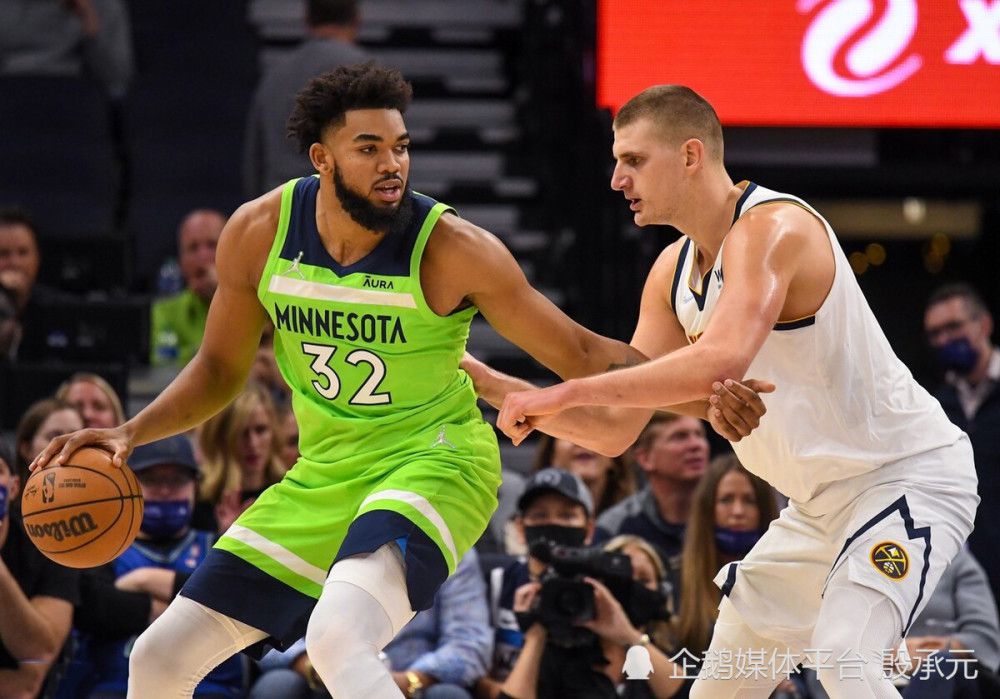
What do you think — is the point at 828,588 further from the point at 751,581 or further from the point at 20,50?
the point at 20,50

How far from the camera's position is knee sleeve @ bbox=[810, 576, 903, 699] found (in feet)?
13.0

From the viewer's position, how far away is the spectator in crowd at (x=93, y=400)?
6.98 meters

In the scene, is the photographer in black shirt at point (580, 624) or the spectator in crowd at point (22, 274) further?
the spectator in crowd at point (22, 274)

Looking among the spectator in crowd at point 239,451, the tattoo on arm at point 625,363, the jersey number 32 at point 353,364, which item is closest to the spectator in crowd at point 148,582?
the spectator in crowd at point 239,451

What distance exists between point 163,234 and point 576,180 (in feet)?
9.70

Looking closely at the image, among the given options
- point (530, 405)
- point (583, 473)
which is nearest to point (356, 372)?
point (530, 405)

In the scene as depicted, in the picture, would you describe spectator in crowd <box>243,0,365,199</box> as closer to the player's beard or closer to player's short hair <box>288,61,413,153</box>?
player's short hair <box>288,61,413,153</box>

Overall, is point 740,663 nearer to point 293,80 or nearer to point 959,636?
point 959,636

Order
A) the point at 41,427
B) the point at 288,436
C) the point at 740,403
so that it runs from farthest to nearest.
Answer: the point at 288,436
the point at 41,427
the point at 740,403

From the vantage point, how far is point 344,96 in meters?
4.41

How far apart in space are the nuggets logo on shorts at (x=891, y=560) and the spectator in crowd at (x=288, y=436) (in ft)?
11.3

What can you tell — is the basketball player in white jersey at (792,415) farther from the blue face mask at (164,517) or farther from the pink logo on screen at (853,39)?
the pink logo on screen at (853,39)

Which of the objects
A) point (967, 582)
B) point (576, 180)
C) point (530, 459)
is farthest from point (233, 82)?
point (967, 582)

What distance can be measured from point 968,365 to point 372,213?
421 centimetres
